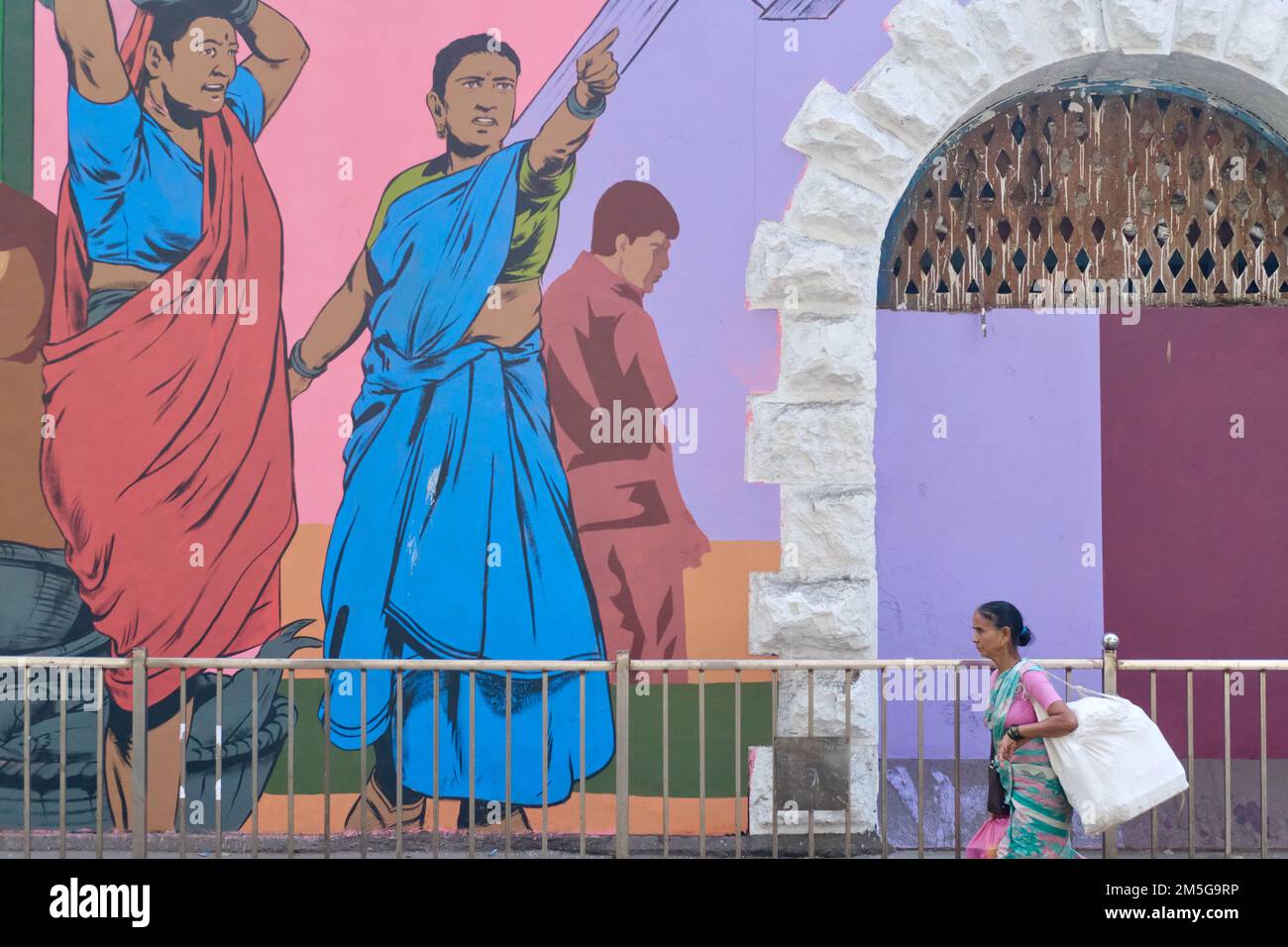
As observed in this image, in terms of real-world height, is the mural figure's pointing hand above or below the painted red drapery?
above

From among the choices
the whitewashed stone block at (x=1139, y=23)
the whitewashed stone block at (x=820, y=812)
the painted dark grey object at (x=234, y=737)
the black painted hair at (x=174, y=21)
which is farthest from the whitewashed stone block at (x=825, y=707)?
the black painted hair at (x=174, y=21)

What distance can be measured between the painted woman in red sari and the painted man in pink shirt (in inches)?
59.8

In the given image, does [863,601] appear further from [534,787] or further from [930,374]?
[534,787]

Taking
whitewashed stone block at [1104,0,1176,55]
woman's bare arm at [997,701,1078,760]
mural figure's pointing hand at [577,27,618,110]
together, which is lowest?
woman's bare arm at [997,701,1078,760]

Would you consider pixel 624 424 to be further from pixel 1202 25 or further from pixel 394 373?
pixel 1202 25

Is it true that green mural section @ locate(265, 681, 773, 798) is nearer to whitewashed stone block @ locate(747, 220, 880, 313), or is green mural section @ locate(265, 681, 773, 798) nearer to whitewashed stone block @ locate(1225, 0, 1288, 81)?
whitewashed stone block @ locate(747, 220, 880, 313)

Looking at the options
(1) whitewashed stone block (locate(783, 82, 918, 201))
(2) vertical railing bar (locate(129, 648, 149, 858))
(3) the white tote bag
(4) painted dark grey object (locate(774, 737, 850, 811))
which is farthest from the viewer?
(1) whitewashed stone block (locate(783, 82, 918, 201))

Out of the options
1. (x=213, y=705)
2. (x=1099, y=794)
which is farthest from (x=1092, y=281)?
(x=213, y=705)

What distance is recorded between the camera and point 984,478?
7133 millimetres

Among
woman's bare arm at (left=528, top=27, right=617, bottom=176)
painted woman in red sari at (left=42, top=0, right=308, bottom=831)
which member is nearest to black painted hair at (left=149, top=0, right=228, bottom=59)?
painted woman in red sari at (left=42, top=0, right=308, bottom=831)

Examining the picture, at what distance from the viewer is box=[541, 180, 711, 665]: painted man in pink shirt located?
22.4 feet

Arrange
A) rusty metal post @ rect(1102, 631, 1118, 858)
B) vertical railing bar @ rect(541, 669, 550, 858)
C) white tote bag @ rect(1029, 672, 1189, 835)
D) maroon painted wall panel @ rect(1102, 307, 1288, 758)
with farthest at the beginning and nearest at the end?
1. maroon painted wall panel @ rect(1102, 307, 1288, 758)
2. vertical railing bar @ rect(541, 669, 550, 858)
3. rusty metal post @ rect(1102, 631, 1118, 858)
4. white tote bag @ rect(1029, 672, 1189, 835)

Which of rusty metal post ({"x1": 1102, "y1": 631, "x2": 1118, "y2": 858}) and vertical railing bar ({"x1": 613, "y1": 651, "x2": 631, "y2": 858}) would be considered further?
vertical railing bar ({"x1": 613, "y1": 651, "x2": 631, "y2": 858})

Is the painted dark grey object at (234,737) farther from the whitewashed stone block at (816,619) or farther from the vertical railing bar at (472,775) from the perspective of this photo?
the whitewashed stone block at (816,619)
